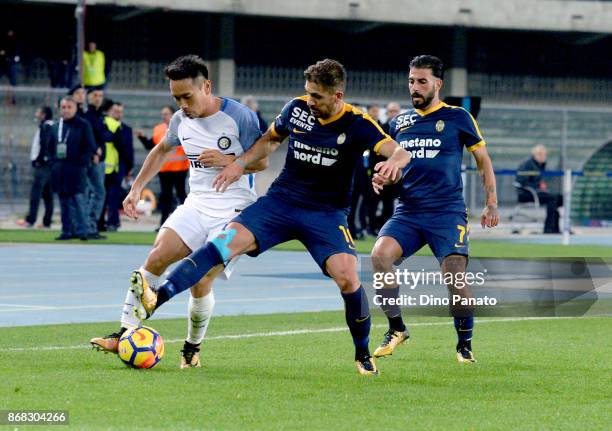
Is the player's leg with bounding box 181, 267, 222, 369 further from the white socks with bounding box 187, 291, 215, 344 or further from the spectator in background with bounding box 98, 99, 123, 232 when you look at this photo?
the spectator in background with bounding box 98, 99, 123, 232

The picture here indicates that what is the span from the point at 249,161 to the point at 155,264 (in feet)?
2.89

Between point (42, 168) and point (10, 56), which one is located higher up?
point (10, 56)

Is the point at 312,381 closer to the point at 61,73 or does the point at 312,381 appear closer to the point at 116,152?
the point at 116,152

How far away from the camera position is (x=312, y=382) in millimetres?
8648

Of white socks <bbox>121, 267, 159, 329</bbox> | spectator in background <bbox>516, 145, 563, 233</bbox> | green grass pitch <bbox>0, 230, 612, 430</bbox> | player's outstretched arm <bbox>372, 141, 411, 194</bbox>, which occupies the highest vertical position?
player's outstretched arm <bbox>372, 141, 411, 194</bbox>

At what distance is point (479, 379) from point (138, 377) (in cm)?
A: 209

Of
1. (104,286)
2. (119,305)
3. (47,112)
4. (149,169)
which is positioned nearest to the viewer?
(149,169)

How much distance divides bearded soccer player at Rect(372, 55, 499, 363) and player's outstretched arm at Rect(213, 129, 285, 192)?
4.47 ft

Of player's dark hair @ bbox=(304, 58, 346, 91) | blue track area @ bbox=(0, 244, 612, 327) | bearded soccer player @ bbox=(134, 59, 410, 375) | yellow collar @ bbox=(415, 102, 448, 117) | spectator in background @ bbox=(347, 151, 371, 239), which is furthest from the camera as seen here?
spectator in background @ bbox=(347, 151, 371, 239)

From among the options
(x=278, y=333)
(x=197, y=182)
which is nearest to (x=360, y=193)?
(x=278, y=333)

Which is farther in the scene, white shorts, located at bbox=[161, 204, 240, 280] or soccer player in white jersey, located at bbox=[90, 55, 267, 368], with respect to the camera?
white shorts, located at bbox=[161, 204, 240, 280]

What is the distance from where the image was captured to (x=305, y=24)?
42.7m

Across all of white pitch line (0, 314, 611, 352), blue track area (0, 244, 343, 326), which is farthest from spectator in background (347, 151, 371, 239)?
white pitch line (0, 314, 611, 352)

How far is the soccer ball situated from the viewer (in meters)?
8.99
